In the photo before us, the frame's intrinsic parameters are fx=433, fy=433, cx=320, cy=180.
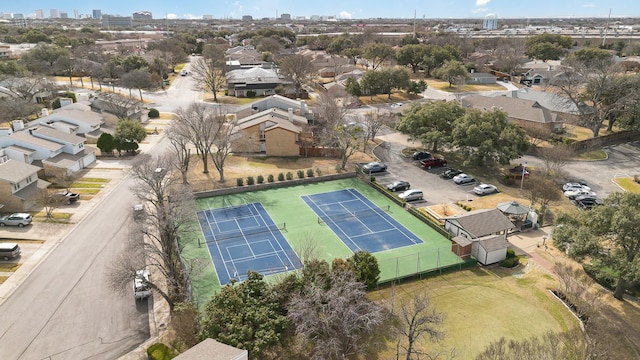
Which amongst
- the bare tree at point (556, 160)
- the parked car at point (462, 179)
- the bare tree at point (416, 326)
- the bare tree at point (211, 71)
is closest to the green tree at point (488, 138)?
A: the parked car at point (462, 179)

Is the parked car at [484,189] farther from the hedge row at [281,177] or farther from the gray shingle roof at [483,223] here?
the hedge row at [281,177]

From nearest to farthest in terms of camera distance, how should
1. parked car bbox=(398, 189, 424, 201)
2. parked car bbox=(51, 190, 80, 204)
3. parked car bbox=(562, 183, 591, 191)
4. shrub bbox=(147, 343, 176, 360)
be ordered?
shrub bbox=(147, 343, 176, 360) < parked car bbox=(51, 190, 80, 204) < parked car bbox=(398, 189, 424, 201) < parked car bbox=(562, 183, 591, 191)

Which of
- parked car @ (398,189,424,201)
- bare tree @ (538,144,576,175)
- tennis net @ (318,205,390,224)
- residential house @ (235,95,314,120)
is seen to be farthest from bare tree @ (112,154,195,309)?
bare tree @ (538,144,576,175)

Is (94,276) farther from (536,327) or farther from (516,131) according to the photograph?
(516,131)

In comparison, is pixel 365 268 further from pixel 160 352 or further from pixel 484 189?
pixel 484 189

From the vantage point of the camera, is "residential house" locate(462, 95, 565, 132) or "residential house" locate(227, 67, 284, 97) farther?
"residential house" locate(227, 67, 284, 97)

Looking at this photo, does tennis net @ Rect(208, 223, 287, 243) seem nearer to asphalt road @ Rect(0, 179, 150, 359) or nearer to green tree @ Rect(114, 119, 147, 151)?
asphalt road @ Rect(0, 179, 150, 359)
